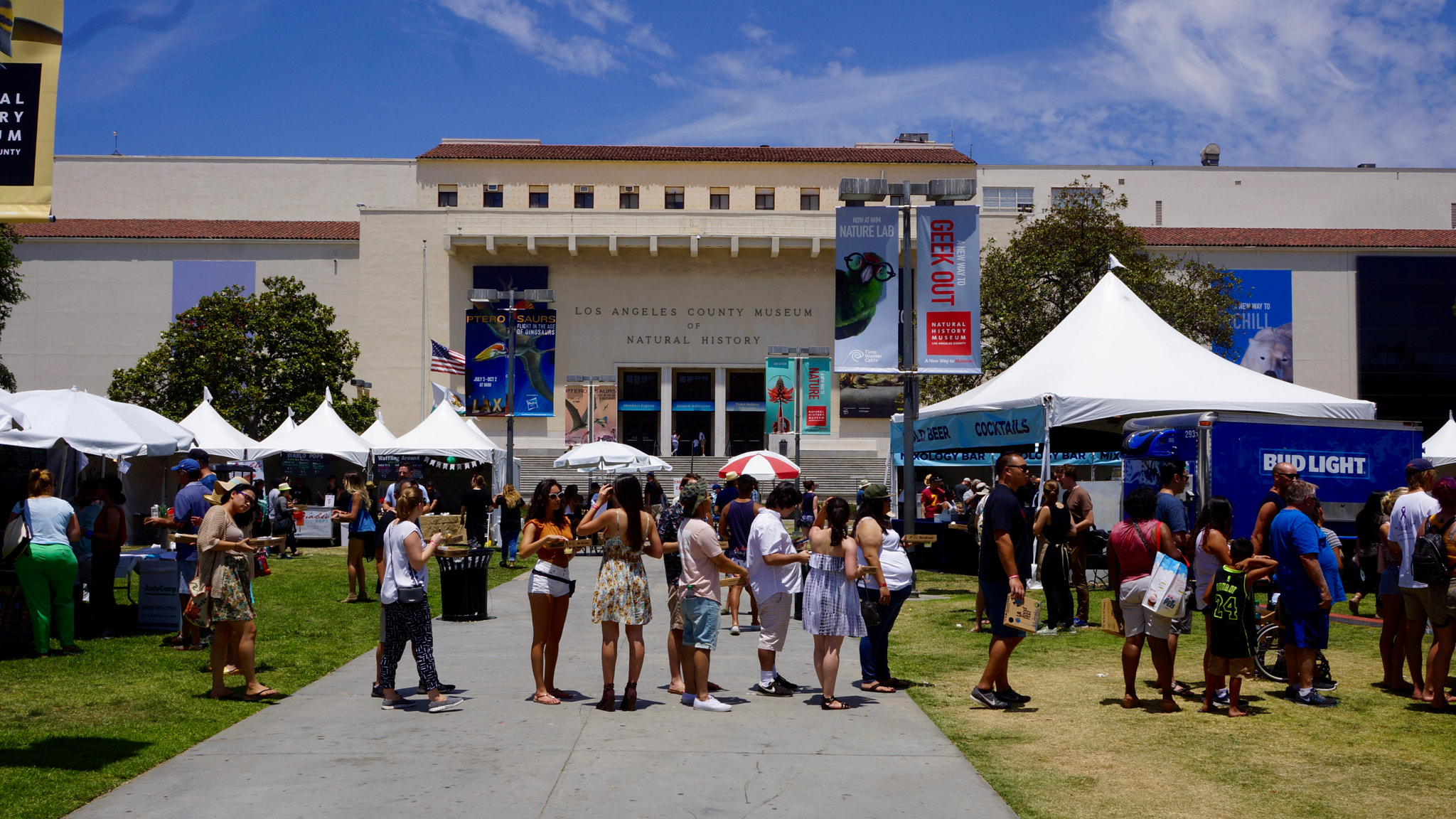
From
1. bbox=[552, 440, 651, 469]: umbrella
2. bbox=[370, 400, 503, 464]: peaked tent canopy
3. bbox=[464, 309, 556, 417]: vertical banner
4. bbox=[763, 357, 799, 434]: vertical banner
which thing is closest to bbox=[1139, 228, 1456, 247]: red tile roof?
bbox=[763, 357, 799, 434]: vertical banner

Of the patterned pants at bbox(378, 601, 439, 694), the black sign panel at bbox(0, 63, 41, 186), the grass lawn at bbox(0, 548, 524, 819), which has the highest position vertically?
the black sign panel at bbox(0, 63, 41, 186)

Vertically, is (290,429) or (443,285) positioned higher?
(443,285)

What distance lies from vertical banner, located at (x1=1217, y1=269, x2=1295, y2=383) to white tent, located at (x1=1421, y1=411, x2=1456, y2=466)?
2737cm

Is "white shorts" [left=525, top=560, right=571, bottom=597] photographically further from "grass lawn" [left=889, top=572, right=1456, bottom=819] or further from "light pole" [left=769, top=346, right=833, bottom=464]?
"light pole" [left=769, top=346, right=833, bottom=464]

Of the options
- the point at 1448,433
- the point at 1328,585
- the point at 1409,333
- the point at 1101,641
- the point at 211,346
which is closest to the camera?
the point at 1328,585

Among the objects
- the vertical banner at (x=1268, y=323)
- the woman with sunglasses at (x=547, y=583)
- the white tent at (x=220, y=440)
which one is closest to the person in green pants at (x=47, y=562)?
the woman with sunglasses at (x=547, y=583)

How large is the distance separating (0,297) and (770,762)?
35128 millimetres

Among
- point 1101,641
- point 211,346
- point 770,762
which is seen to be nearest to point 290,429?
point 211,346

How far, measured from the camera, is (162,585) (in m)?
11.5

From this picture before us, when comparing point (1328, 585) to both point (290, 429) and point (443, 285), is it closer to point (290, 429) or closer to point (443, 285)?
point (290, 429)

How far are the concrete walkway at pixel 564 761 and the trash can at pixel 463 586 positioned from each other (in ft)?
11.8

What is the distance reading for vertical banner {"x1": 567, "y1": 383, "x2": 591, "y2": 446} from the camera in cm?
5516

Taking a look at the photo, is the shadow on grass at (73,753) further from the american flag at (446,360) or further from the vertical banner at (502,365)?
the american flag at (446,360)

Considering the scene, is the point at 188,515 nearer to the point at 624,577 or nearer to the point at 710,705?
the point at 624,577
